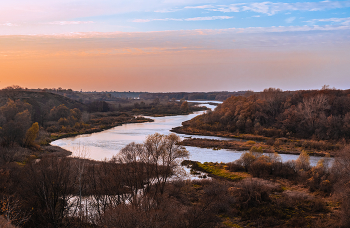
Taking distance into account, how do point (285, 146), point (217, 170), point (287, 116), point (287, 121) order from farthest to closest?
point (287, 116) → point (287, 121) → point (285, 146) → point (217, 170)

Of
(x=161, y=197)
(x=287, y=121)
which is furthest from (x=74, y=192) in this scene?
(x=287, y=121)

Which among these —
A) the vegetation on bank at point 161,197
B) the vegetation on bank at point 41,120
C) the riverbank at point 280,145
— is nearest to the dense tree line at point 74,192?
the vegetation on bank at point 161,197

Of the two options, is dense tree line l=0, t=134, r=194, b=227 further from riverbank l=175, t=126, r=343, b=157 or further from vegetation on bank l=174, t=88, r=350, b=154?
vegetation on bank l=174, t=88, r=350, b=154

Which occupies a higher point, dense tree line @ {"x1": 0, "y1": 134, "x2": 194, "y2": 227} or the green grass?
dense tree line @ {"x1": 0, "y1": 134, "x2": 194, "y2": 227}

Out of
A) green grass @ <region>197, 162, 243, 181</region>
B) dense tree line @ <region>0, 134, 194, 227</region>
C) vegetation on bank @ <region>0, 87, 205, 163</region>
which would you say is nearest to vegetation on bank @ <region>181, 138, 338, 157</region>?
green grass @ <region>197, 162, 243, 181</region>

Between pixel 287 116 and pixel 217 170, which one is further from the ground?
pixel 287 116

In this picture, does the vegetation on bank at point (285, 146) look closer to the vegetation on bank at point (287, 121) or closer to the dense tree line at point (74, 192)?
the vegetation on bank at point (287, 121)

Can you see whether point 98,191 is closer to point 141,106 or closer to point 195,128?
point 195,128

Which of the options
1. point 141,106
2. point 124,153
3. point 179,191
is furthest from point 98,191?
point 141,106

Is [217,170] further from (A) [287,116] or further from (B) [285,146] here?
(A) [287,116]
